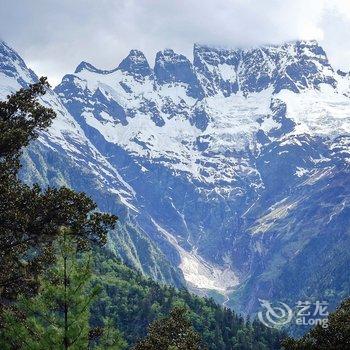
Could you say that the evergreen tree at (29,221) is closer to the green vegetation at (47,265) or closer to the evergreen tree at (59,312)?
the green vegetation at (47,265)

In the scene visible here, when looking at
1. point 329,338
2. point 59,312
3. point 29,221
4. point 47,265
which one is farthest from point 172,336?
point 59,312

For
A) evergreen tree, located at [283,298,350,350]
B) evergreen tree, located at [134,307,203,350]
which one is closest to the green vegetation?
evergreen tree, located at [134,307,203,350]

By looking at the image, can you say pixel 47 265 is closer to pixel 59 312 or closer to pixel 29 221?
pixel 29 221

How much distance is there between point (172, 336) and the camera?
41906 mm

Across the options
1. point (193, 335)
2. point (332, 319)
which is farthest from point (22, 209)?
point (332, 319)

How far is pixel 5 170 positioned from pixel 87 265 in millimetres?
13676

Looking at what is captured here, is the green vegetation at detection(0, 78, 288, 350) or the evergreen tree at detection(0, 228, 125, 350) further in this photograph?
the green vegetation at detection(0, 78, 288, 350)

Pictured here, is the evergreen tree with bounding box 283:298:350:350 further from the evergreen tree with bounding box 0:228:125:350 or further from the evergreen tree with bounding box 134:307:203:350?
the evergreen tree with bounding box 0:228:125:350

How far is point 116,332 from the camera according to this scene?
27781 mm

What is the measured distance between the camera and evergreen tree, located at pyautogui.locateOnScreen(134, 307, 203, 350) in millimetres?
37938

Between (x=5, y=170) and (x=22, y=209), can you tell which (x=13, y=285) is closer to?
(x=22, y=209)

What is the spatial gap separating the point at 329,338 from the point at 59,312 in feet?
56.5

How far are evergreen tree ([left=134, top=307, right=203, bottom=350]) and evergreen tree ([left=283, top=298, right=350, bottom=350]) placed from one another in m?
6.30

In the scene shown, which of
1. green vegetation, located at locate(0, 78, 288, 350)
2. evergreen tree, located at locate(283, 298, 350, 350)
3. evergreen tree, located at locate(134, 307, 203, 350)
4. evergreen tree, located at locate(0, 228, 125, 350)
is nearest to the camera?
evergreen tree, located at locate(0, 228, 125, 350)
